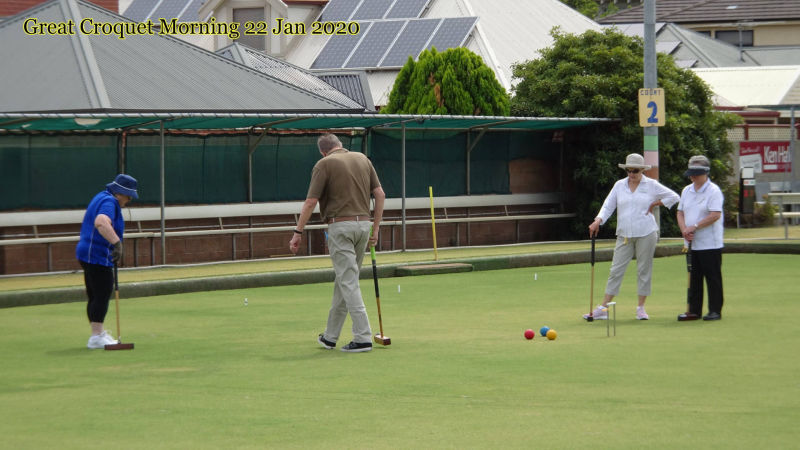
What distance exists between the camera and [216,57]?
88.5 ft

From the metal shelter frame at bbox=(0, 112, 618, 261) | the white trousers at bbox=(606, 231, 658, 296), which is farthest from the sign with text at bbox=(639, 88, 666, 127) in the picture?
the white trousers at bbox=(606, 231, 658, 296)

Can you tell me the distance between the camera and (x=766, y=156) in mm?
28297

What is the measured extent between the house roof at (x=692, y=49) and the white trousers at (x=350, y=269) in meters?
40.9

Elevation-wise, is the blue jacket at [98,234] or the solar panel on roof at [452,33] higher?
the solar panel on roof at [452,33]

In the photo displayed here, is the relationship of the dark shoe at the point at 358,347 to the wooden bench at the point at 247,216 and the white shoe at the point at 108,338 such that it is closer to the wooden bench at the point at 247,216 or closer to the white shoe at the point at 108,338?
the white shoe at the point at 108,338

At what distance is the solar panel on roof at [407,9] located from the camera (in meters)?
42.7

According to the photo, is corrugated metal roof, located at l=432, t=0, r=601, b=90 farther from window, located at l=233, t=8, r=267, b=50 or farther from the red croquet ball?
the red croquet ball

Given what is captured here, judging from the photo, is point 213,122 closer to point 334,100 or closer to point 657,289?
point 657,289

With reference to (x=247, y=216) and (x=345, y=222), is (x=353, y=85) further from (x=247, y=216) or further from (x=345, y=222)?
(x=345, y=222)

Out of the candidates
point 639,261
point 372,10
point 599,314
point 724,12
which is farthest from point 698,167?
A: point 724,12

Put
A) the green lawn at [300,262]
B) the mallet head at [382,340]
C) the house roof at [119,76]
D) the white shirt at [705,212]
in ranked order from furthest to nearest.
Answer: the house roof at [119,76]
the green lawn at [300,262]
the white shirt at [705,212]
the mallet head at [382,340]

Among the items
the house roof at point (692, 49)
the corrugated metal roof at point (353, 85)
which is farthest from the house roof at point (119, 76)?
the house roof at point (692, 49)

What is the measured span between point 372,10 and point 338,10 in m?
1.47

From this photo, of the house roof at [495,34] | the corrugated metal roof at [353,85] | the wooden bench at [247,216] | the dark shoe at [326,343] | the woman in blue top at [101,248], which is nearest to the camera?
the dark shoe at [326,343]
